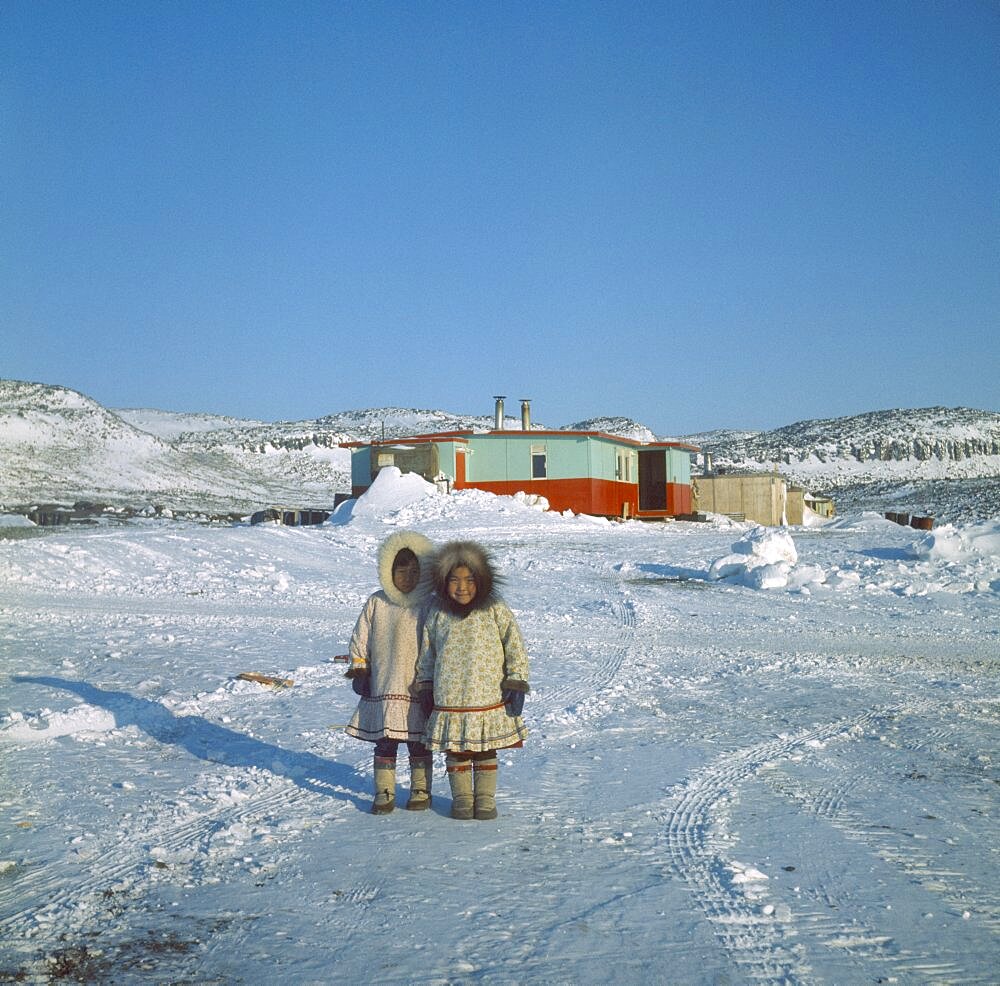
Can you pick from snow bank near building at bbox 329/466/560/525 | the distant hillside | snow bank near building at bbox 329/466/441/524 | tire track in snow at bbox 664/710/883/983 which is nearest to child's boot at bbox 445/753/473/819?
tire track in snow at bbox 664/710/883/983

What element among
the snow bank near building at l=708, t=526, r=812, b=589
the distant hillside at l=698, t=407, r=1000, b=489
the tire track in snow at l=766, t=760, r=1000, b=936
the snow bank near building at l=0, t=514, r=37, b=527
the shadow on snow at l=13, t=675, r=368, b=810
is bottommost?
the tire track in snow at l=766, t=760, r=1000, b=936

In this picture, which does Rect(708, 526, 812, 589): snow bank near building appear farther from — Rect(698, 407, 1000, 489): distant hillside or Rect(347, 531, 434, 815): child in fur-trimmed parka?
Rect(698, 407, 1000, 489): distant hillside

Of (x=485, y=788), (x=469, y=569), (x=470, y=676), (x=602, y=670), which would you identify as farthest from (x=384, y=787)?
(x=602, y=670)

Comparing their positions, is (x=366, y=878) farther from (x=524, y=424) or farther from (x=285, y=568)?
(x=524, y=424)

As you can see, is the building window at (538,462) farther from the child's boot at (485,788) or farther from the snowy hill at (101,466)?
the child's boot at (485,788)

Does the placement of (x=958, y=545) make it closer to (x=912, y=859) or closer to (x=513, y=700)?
(x=912, y=859)

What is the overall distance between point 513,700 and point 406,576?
0.87 metres

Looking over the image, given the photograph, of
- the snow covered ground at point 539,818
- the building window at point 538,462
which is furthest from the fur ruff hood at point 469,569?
the building window at point 538,462

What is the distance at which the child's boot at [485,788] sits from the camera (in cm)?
483

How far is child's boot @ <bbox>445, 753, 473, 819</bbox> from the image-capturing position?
4.83 meters

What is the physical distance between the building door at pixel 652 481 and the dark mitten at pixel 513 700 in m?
34.8

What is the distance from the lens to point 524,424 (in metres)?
40.5

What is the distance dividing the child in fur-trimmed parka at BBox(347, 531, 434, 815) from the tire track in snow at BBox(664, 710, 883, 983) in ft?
4.48

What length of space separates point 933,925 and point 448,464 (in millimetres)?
29959
